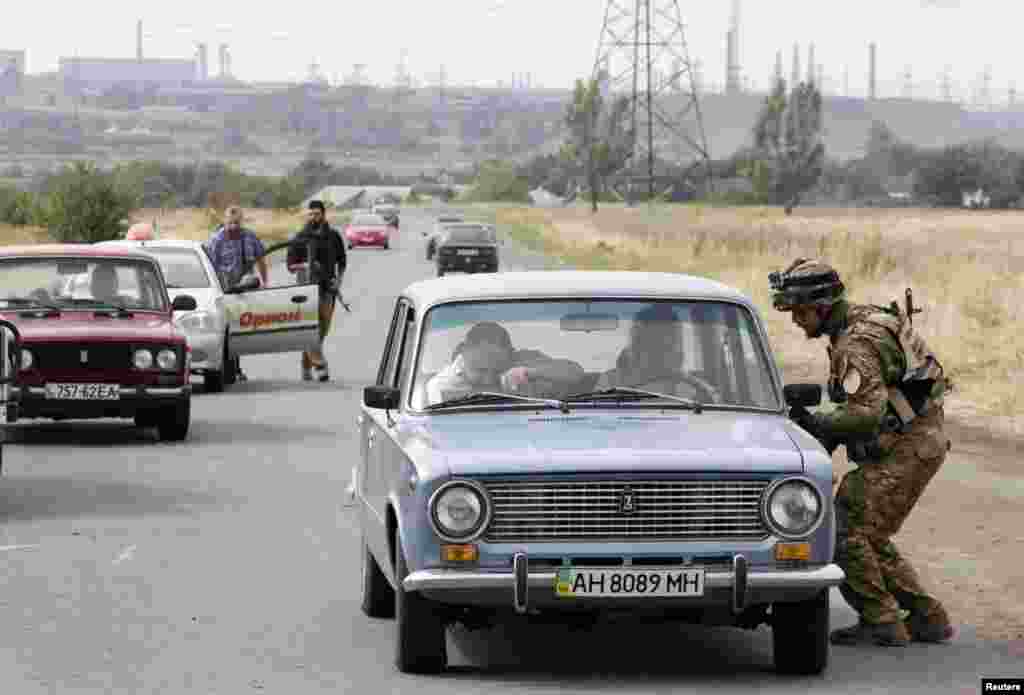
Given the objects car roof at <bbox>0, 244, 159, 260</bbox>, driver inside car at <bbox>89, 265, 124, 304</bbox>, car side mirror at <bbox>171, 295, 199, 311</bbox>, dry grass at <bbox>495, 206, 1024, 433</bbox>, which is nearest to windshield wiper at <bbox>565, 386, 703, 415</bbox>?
car roof at <bbox>0, 244, 159, 260</bbox>

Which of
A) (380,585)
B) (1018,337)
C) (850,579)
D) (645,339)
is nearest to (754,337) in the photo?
(645,339)

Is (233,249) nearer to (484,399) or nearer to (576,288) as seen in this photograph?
(576,288)

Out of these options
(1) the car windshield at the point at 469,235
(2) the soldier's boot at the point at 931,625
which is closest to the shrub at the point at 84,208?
(1) the car windshield at the point at 469,235

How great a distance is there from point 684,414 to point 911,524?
518 cm

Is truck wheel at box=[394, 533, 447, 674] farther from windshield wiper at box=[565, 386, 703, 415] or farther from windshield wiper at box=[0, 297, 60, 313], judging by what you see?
windshield wiper at box=[0, 297, 60, 313]

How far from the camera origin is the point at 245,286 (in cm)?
2200

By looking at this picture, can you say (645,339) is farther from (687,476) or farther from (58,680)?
(58,680)

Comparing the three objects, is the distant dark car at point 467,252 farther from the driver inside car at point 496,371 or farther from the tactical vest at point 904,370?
the tactical vest at point 904,370

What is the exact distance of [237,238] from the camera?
78.8 ft

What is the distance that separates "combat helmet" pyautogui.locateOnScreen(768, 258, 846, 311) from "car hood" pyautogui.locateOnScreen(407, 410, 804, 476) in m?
0.47

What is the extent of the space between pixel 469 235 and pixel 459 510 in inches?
2051

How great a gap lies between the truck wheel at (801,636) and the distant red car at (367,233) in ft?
245

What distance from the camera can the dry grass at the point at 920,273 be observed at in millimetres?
24938

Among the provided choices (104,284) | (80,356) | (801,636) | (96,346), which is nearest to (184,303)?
(104,284)
